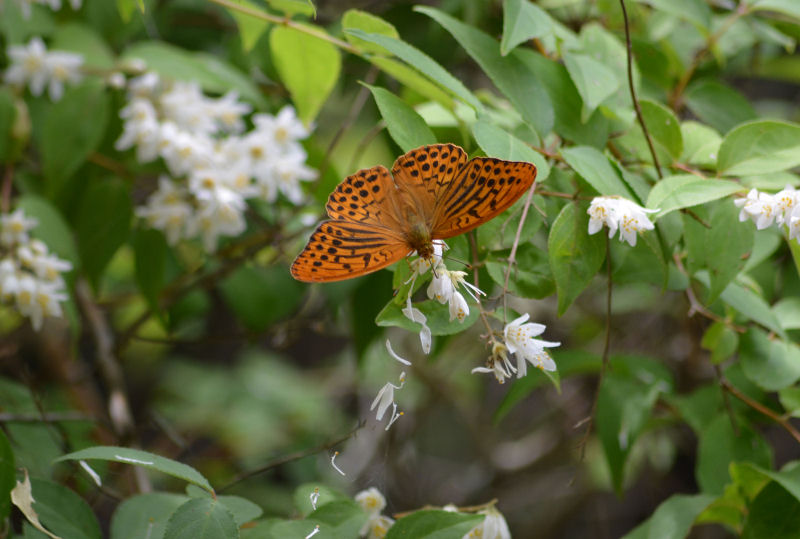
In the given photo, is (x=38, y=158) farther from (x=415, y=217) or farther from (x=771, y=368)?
(x=771, y=368)

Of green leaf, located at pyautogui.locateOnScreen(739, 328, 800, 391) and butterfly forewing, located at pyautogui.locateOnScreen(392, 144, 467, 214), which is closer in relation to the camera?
butterfly forewing, located at pyautogui.locateOnScreen(392, 144, 467, 214)

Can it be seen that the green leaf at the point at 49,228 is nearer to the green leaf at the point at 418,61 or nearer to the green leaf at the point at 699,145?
the green leaf at the point at 418,61

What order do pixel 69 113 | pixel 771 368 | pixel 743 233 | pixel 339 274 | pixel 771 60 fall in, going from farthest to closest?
pixel 771 60, pixel 69 113, pixel 771 368, pixel 743 233, pixel 339 274

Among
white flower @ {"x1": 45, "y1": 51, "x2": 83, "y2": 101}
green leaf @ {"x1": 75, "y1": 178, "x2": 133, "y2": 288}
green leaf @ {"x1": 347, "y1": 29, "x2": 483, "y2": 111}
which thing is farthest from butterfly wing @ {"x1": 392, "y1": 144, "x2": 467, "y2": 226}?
white flower @ {"x1": 45, "y1": 51, "x2": 83, "y2": 101}

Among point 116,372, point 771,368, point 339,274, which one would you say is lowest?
point 116,372

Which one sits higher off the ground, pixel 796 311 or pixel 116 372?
pixel 796 311

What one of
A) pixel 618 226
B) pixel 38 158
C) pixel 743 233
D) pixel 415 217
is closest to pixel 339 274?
pixel 415 217

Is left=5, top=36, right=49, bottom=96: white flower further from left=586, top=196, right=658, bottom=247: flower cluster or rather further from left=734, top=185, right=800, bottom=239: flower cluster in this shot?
left=734, top=185, right=800, bottom=239: flower cluster
